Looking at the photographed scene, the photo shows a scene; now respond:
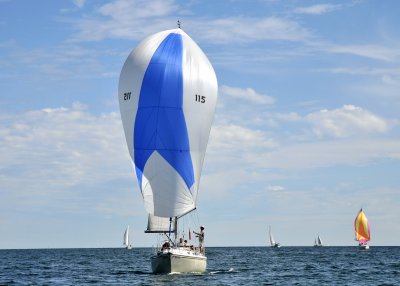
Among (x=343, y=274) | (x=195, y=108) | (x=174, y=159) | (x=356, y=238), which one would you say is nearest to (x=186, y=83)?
(x=195, y=108)

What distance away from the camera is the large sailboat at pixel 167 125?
150ft

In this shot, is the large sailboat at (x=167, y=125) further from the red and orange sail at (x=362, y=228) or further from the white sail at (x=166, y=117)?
the red and orange sail at (x=362, y=228)

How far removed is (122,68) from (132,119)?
351cm

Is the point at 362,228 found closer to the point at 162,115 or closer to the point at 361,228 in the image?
the point at 361,228

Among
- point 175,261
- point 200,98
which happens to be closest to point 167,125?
point 200,98

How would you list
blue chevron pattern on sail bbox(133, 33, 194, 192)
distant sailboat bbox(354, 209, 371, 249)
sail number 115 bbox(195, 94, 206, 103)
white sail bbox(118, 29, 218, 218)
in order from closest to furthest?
blue chevron pattern on sail bbox(133, 33, 194, 192) → white sail bbox(118, 29, 218, 218) → sail number 115 bbox(195, 94, 206, 103) → distant sailboat bbox(354, 209, 371, 249)

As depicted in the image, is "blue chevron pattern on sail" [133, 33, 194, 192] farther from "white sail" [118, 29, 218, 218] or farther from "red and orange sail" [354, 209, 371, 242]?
"red and orange sail" [354, 209, 371, 242]

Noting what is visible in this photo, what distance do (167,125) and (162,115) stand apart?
2.29 feet

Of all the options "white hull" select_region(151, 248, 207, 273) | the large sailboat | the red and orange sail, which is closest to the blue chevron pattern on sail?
the large sailboat

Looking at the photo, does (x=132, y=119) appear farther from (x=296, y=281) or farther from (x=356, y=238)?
(x=356, y=238)

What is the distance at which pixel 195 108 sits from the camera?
4653cm

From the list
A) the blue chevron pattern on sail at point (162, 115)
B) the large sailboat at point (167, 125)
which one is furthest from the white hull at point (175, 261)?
the blue chevron pattern on sail at point (162, 115)

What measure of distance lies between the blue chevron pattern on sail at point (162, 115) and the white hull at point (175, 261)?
5.14 metres

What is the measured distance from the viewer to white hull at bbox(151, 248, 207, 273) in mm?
44119
